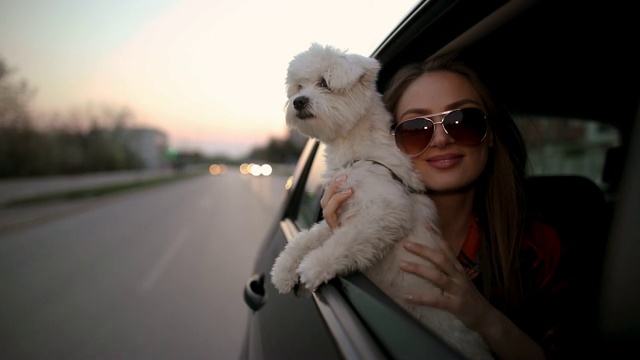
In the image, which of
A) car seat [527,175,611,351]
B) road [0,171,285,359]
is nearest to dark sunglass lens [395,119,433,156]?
car seat [527,175,611,351]

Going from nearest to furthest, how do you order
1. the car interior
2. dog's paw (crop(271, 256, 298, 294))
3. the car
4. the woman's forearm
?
the car < the woman's forearm < dog's paw (crop(271, 256, 298, 294)) < the car interior

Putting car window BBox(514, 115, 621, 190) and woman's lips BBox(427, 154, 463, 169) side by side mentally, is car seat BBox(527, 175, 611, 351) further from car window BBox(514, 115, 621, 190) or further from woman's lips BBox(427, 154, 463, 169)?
woman's lips BBox(427, 154, 463, 169)

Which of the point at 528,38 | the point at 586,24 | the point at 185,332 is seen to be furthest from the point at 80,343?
the point at 586,24

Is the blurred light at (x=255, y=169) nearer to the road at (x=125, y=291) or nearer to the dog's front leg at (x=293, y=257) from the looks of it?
the road at (x=125, y=291)

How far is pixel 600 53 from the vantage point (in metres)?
2.59

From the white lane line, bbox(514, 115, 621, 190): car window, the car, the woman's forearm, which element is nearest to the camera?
the car

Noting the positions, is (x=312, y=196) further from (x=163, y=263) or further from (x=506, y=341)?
(x=163, y=263)

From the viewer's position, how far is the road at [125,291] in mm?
4004

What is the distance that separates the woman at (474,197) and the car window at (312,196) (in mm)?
623

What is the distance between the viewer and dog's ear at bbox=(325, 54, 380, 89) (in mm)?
1652

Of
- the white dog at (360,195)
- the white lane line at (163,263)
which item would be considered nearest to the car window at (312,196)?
the white dog at (360,195)

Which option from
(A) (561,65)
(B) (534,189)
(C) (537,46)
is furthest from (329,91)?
(A) (561,65)

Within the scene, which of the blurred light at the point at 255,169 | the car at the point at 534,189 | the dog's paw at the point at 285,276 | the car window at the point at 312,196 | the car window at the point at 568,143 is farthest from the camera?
the blurred light at the point at 255,169

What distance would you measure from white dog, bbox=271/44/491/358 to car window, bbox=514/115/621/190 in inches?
50.8
